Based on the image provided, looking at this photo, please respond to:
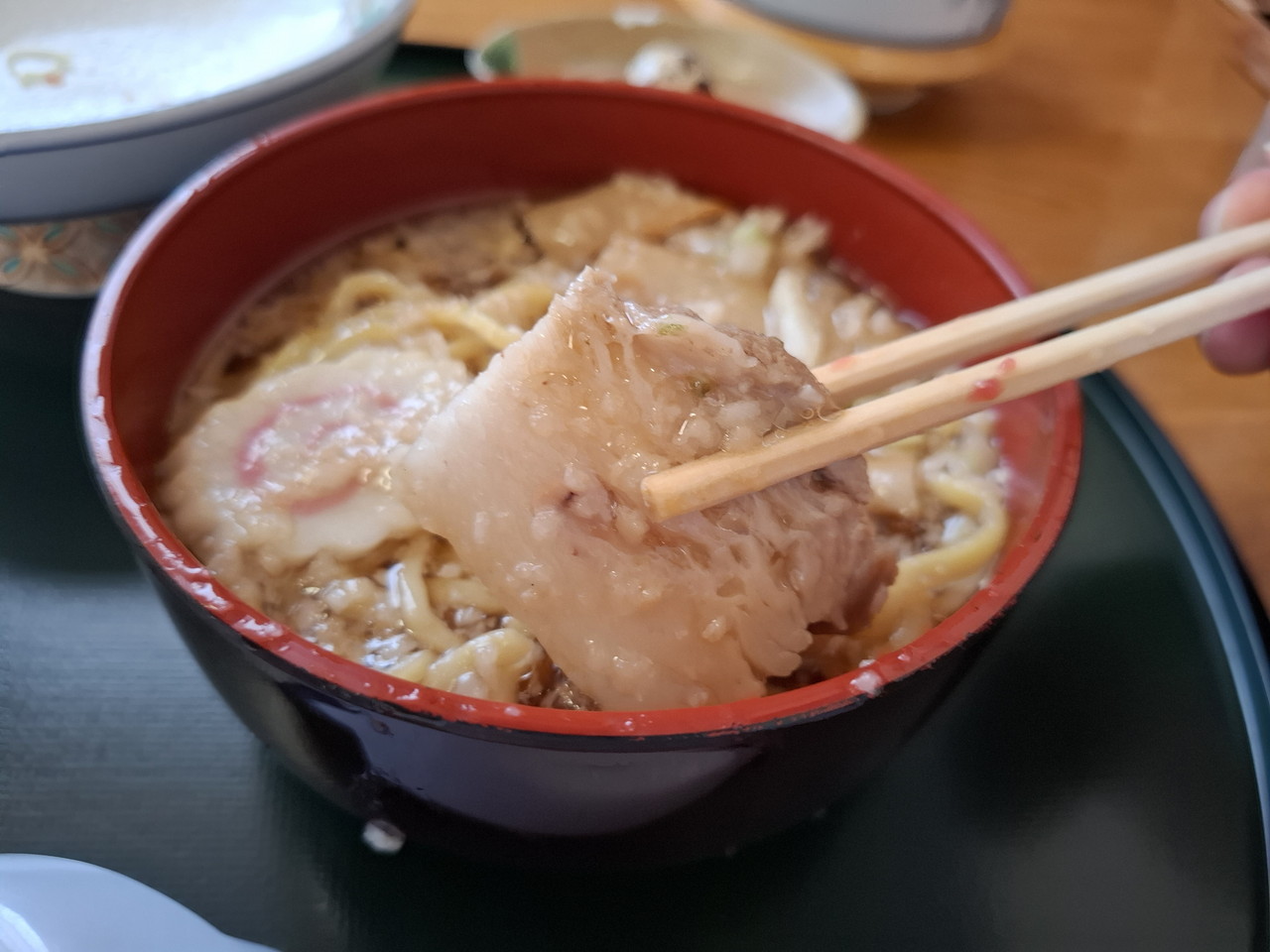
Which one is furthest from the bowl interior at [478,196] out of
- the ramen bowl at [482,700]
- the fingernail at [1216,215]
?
the fingernail at [1216,215]

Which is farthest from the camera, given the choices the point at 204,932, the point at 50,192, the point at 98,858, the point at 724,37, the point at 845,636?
the point at 724,37

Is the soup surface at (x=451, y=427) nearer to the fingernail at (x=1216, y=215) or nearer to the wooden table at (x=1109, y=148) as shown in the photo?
the fingernail at (x=1216, y=215)

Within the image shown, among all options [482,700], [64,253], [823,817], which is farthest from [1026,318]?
[64,253]

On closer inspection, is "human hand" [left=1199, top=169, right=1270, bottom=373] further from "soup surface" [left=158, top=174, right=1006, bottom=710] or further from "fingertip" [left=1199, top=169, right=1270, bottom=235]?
"soup surface" [left=158, top=174, right=1006, bottom=710]

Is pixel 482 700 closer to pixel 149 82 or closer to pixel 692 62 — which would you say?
pixel 149 82

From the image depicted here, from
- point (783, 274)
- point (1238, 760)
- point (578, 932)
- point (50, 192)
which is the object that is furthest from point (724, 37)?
point (578, 932)

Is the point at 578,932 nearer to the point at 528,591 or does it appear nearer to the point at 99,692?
the point at 528,591

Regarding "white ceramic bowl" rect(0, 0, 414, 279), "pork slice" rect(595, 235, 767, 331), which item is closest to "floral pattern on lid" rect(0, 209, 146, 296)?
"white ceramic bowl" rect(0, 0, 414, 279)
